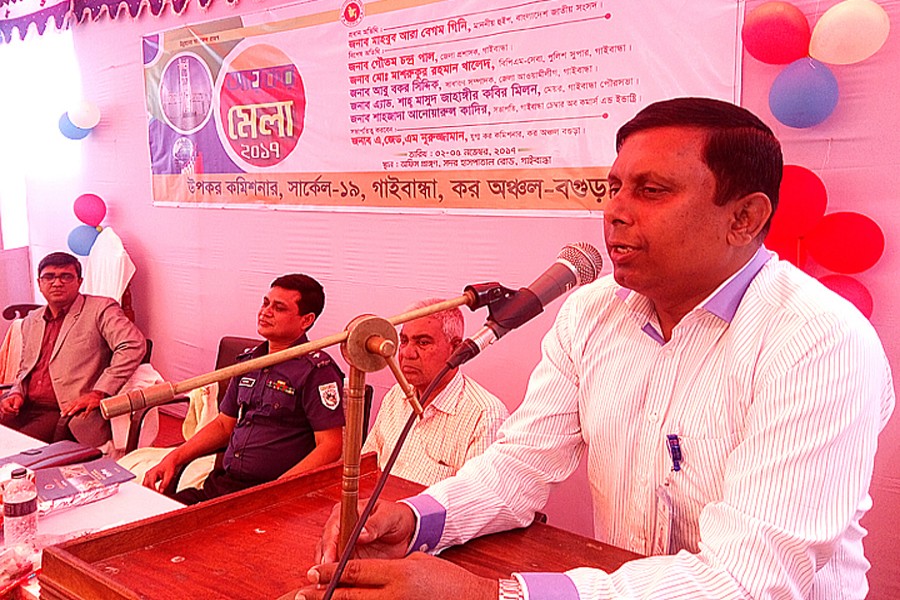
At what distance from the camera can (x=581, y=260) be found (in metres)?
1.25

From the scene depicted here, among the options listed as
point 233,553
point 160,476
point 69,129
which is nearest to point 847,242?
point 233,553

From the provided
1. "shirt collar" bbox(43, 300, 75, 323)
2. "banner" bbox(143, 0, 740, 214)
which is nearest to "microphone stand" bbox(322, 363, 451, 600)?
"banner" bbox(143, 0, 740, 214)

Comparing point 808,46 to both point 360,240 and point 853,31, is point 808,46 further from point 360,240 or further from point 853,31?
point 360,240

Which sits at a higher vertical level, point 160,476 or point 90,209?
point 90,209

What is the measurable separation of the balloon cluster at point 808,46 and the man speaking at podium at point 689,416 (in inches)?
47.0

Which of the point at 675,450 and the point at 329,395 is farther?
the point at 329,395

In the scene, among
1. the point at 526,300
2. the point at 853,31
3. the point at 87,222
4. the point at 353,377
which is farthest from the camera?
the point at 87,222

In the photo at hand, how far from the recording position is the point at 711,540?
1.18m

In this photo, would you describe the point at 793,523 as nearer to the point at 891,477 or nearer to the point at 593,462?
the point at 593,462

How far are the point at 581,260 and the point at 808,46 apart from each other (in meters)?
1.70

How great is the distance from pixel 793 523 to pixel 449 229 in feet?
8.39

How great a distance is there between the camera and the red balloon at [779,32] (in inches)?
97.9

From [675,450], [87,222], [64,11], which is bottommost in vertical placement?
[675,450]

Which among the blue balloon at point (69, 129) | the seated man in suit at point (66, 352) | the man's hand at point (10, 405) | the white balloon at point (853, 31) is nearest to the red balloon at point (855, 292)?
the white balloon at point (853, 31)
